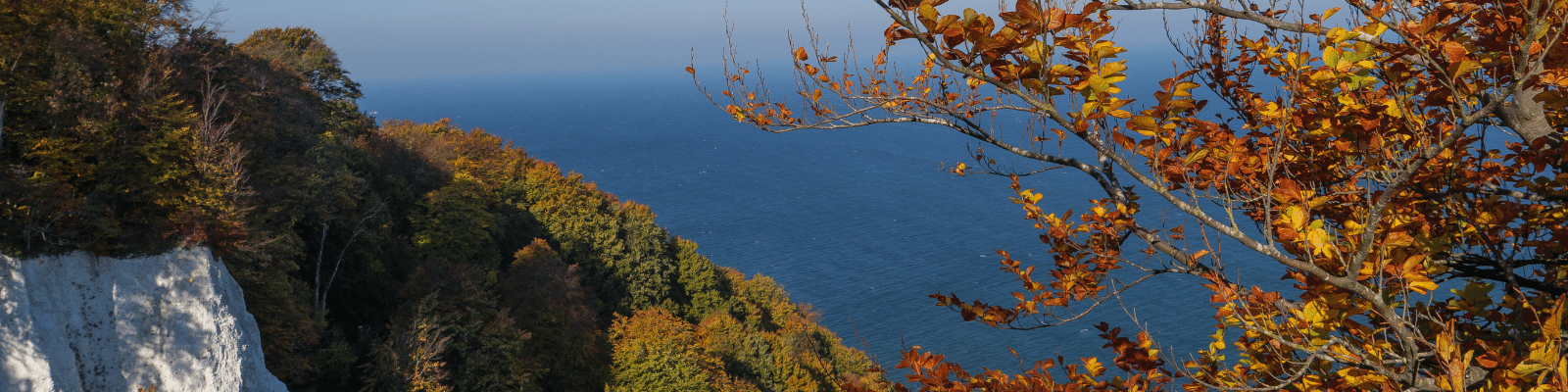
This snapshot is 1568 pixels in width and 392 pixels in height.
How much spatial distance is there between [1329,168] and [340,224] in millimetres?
27902

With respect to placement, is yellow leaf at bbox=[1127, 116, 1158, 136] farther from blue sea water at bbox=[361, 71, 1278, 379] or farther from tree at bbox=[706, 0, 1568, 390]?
blue sea water at bbox=[361, 71, 1278, 379]

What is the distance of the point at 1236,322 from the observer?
15.4ft

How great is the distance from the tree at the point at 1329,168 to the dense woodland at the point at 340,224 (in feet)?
5.37

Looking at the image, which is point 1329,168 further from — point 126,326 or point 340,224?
point 340,224

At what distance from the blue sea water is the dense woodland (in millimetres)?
9971

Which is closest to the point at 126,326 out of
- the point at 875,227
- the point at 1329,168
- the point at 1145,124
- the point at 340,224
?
the point at 340,224

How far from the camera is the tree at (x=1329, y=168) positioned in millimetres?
3145

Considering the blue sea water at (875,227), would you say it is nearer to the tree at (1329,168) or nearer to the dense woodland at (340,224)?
the tree at (1329,168)

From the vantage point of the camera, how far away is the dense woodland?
15047mm

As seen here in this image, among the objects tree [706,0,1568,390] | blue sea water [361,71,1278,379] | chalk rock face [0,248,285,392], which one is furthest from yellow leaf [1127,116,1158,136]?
chalk rock face [0,248,285,392]

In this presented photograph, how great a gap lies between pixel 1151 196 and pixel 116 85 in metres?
66.2

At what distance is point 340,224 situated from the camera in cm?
2559

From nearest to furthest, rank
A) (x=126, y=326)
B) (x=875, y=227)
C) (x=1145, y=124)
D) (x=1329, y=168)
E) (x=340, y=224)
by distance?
1. (x=1145, y=124)
2. (x=1329, y=168)
3. (x=126, y=326)
4. (x=340, y=224)
5. (x=875, y=227)

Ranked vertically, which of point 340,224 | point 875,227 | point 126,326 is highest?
point 875,227
